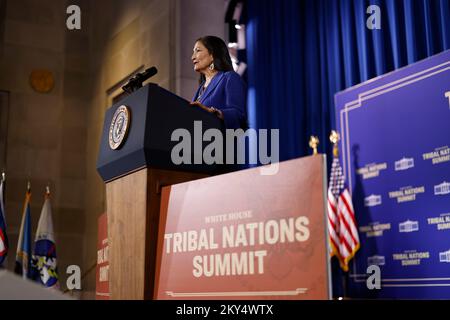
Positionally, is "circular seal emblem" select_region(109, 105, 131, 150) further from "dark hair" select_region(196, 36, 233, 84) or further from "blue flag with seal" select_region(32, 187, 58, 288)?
"blue flag with seal" select_region(32, 187, 58, 288)

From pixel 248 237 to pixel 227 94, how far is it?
1.35 metres

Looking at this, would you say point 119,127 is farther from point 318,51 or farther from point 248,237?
point 318,51

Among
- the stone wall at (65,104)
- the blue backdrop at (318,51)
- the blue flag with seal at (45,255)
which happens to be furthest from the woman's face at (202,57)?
the stone wall at (65,104)

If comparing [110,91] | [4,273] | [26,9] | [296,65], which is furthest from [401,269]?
[26,9]

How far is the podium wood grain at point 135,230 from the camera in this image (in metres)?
2.18

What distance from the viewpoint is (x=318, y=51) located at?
25.1 ft

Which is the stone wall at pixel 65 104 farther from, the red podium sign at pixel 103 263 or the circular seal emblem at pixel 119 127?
the circular seal emblem at pixel 119 127

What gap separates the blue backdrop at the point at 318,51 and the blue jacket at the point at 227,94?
335 cm

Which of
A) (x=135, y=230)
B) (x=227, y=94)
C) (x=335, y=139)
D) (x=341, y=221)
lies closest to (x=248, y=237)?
(x=135, y=230)

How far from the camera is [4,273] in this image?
1.25 m

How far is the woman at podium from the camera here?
2821 mm

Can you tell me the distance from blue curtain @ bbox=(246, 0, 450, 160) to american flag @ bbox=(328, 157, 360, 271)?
1.00 m

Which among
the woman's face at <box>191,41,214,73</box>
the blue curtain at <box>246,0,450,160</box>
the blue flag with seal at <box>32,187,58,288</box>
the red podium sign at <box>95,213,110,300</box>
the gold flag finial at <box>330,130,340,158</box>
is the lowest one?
the red podium sign at <box>95,213,110,300</box>

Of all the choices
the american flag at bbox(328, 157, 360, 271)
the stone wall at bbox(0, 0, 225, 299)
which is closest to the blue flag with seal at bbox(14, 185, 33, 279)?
the stone wall at bbox(0, 0, 225, 299)
